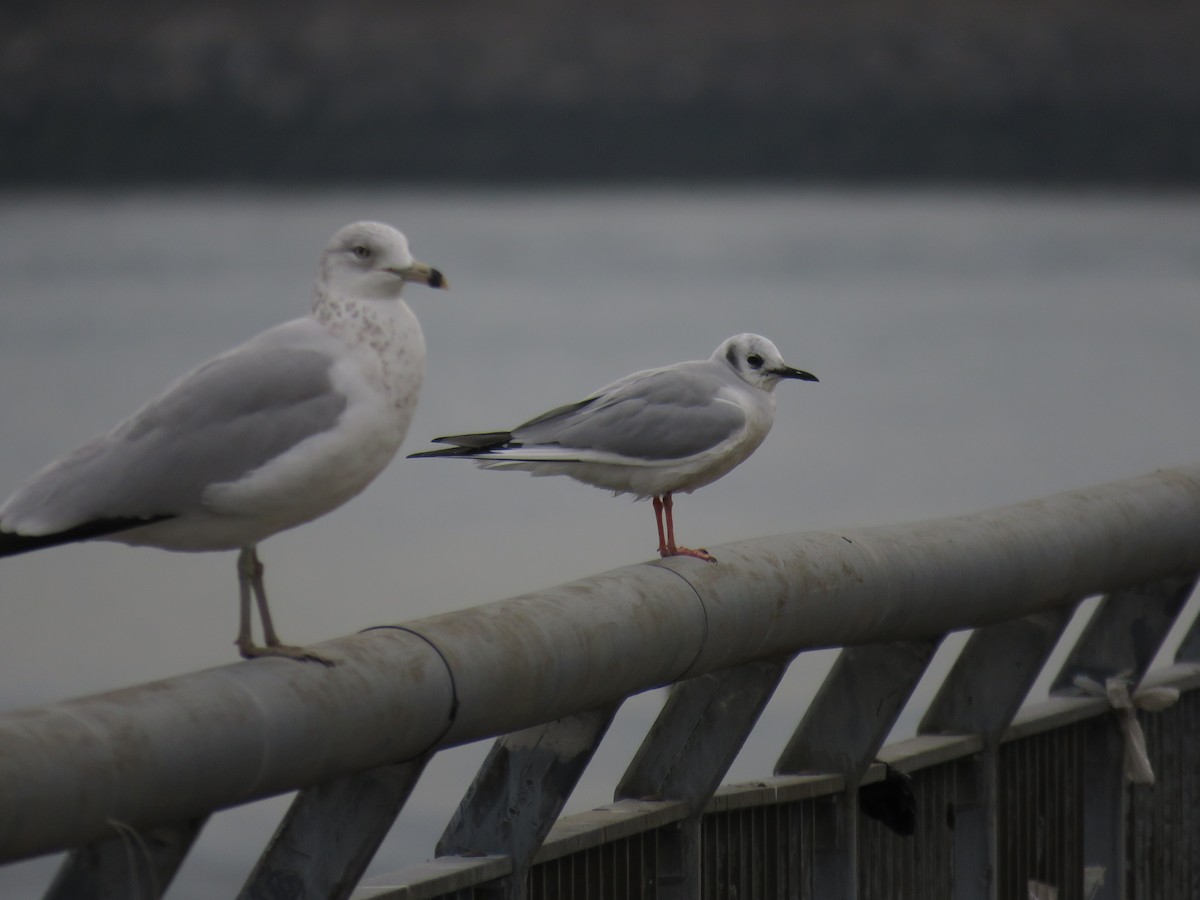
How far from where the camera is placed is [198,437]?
2.55 metres

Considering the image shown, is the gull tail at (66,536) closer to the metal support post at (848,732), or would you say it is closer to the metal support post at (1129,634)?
the metal support post at (848,732)

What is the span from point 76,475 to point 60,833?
1.03m

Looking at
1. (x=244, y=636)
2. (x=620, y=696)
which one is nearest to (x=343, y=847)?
(x=620, y=696)

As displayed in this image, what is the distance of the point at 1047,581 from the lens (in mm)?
2814

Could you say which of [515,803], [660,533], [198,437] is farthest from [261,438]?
[660,533]

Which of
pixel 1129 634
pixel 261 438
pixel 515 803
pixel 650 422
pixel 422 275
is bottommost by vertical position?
pixel 515 803

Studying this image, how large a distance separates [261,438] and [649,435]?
161cm

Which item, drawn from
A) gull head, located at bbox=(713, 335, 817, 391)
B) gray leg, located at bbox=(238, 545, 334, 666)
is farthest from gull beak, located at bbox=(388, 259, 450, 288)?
gull head, located at bbox=(713, 335, 817, 391)

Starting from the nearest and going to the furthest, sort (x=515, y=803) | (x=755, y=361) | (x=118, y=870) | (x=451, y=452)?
(x=118, y=870), (x=515, y=803), (x=451, y=452), (x=755, y=361)

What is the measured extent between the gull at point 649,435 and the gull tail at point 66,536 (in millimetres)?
1481

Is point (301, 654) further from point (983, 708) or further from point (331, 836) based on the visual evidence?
point (983, 708)

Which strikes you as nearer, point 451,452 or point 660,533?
point 451,452

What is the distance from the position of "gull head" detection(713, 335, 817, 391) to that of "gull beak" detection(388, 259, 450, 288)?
1.60 meters

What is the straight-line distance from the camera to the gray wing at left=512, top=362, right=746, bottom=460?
407 cm
